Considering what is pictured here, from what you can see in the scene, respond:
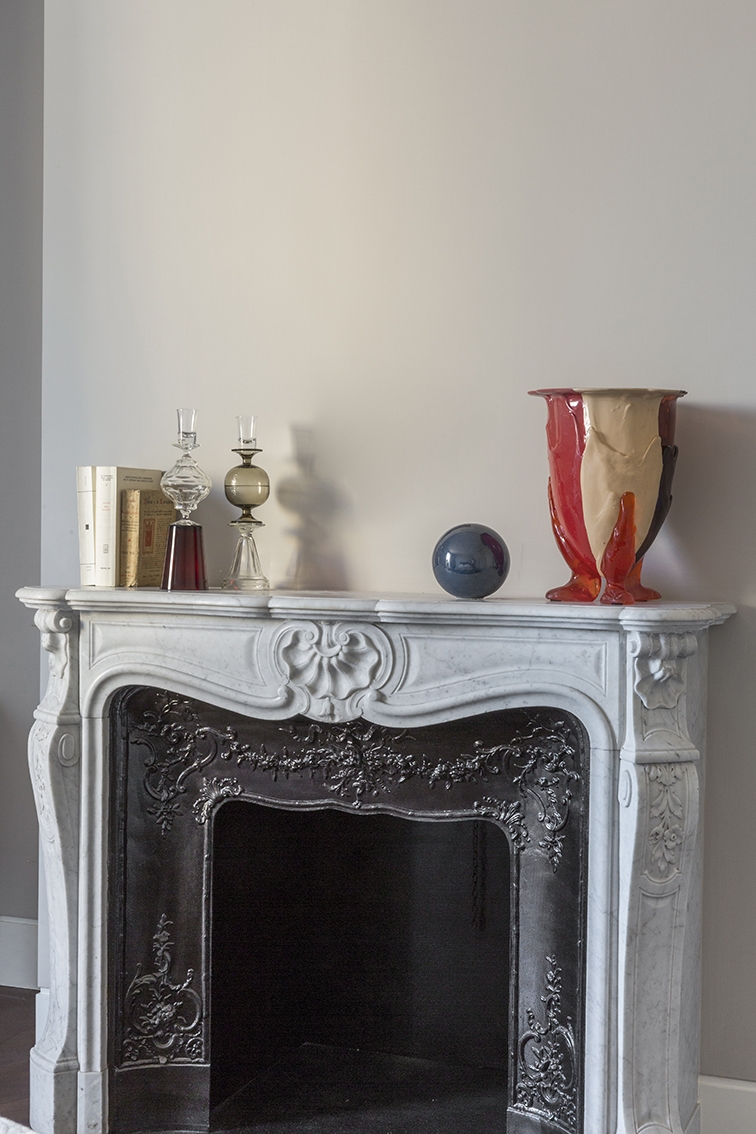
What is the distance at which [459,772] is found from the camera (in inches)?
83.2

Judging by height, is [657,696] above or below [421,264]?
below

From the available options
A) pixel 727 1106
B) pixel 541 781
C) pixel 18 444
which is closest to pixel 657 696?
pixel 541 781

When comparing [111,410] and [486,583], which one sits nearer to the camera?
[486,583]

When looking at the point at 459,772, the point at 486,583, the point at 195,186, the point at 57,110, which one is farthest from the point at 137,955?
the point at 57,110

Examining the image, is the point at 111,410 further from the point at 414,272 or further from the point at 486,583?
the point at 486,583

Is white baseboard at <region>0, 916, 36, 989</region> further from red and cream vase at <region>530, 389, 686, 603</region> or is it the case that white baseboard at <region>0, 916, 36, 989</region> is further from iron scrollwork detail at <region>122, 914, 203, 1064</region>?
red and cream vase at <region>530, 389, 686, 603</region>

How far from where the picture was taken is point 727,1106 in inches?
83.9

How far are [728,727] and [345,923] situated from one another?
996 millimetres

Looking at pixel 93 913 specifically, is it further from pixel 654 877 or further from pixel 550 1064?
pixel 654 877

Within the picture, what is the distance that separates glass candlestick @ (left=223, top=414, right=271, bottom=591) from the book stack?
179 millimetres

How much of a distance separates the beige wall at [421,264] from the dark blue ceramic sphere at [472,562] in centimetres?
29

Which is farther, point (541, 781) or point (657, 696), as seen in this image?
point (541, 781)

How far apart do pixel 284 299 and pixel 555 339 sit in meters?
0.62

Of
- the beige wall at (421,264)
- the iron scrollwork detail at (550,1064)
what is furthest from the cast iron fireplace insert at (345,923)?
the beige wall at (421,264)
